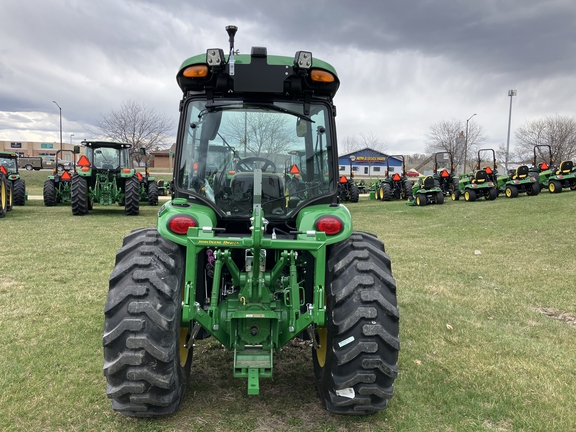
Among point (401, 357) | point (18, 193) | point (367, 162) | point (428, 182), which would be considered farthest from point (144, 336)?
point (367, 162)

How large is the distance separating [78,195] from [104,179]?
3.70 feet

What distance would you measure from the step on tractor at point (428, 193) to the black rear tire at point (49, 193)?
15741 mm

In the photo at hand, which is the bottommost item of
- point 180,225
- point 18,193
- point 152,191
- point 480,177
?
point 18,193

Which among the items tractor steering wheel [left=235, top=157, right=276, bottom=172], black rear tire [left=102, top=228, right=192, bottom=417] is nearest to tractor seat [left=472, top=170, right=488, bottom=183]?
tractor steering wheel [left=235, top=157, right=276, bottom=172]

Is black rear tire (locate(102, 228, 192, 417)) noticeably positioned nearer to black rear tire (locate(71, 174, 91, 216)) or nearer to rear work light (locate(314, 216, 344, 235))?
rear work light (locate(314, 216, 344, 235))

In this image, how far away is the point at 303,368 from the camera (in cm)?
387

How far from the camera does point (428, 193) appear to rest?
2136 cm

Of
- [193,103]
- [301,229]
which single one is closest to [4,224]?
[193,103]

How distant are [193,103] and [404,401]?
2749mm

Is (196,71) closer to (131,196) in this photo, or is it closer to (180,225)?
(180,225)

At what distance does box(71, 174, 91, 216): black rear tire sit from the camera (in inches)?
599

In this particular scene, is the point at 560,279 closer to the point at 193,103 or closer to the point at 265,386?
the point at 265,386

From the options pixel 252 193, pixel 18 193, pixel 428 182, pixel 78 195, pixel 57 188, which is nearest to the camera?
pixel 252 193

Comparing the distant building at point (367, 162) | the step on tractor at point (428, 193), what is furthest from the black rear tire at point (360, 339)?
the distant building at point (367, 162)
